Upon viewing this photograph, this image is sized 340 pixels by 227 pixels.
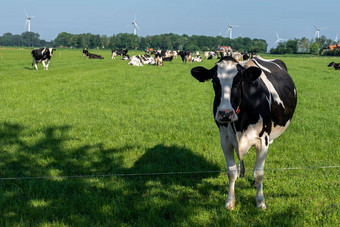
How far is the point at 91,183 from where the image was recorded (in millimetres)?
4961

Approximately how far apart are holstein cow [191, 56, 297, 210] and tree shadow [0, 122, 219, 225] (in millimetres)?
939

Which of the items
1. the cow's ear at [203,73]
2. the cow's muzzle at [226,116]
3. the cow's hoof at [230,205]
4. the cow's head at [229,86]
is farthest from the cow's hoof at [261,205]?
the cow's ear at [203,73]

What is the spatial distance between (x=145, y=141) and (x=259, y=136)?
3469 millimetres

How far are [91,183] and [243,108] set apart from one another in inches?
105

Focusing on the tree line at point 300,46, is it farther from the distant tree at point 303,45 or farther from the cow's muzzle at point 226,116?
the cow's muzzle at point 226,116

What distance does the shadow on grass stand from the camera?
3963 mm

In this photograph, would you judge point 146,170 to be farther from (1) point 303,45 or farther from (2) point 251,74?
(1) point 303,45

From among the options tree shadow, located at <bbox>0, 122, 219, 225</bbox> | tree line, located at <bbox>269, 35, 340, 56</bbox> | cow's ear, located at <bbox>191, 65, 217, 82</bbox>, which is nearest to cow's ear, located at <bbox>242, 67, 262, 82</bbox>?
cow's ear, located at <bbox>191, 65, 217, 82</bbox>

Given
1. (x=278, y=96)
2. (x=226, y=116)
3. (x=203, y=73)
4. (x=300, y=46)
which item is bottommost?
(x=226, y=116)

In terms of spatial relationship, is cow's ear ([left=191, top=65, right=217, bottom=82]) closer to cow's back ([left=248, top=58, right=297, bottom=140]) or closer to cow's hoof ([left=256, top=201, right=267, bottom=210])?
cow's back ([left=248, top=58, right=297, bottom=140])

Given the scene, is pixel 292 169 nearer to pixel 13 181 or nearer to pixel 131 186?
pixel 131 186

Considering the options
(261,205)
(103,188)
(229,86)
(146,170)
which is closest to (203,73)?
(229,86)

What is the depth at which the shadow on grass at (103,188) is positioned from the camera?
3.96 metres

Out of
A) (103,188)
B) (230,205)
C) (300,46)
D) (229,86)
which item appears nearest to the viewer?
(229,86)
